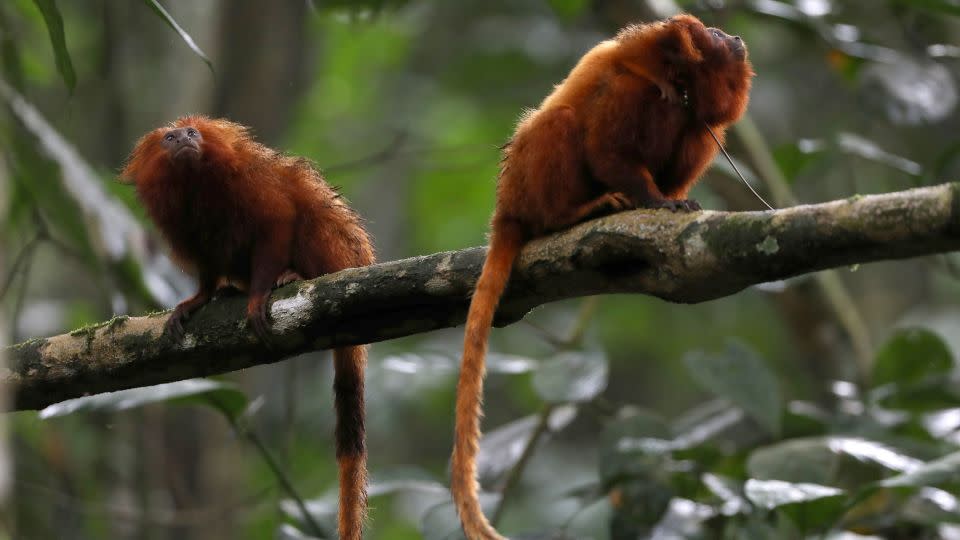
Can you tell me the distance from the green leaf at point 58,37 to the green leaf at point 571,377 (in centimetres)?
190

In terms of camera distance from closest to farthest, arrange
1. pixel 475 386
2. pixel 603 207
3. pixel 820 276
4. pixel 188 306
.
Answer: pixel 475 386 → pixel 603 207 → pixel 188 306 → pixel 820 276

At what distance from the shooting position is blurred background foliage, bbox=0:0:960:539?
150 inches

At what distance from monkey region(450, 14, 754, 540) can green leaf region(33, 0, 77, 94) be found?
1.20 m

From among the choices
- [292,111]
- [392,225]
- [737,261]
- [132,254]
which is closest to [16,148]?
[132,254]

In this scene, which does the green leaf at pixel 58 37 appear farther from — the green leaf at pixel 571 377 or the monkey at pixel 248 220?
the green leaf at pixel 571 377

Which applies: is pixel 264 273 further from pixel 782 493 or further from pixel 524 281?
pixel 782 493

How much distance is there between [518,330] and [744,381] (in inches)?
238

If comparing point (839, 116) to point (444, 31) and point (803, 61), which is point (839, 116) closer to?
point (803, 61)

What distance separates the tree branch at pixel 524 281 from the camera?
7.14 feet

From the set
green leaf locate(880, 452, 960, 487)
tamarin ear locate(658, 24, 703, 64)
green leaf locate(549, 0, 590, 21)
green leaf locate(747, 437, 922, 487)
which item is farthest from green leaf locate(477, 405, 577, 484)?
green leaf locate(549, 0, 590, 21)

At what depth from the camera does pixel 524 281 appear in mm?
2842

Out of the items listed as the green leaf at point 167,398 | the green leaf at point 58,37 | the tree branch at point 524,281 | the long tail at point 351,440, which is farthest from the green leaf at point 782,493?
the green leaf at point 58,37

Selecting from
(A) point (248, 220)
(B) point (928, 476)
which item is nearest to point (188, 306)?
(A) point (248, 220)

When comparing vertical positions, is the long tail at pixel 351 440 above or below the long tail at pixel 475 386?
below
